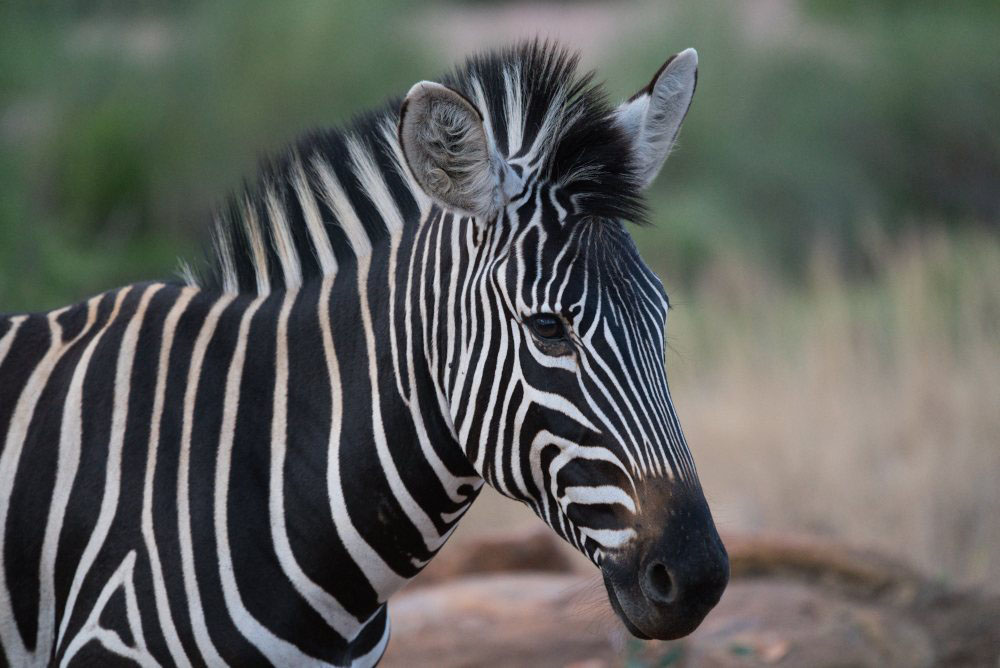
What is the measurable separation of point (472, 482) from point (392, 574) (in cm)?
34

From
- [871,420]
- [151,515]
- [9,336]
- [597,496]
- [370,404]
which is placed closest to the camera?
[597,496]

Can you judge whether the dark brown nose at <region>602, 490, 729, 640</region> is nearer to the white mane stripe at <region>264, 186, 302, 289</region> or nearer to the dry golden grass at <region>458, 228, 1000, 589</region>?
the white mane stripe at <region>264, 186, 302, 289</region>

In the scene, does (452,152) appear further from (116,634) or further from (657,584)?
(116,634)

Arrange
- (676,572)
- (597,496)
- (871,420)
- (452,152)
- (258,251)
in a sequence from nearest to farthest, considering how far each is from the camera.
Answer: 1. (676,572)
2. (597,496)
3. (452,152)
4. (258,251)
5. (871,420)

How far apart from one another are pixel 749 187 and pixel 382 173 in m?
16.6

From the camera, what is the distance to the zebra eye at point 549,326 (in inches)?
96.0

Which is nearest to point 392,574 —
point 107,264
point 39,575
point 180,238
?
point 39,575

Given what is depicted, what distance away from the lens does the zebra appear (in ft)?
7.90

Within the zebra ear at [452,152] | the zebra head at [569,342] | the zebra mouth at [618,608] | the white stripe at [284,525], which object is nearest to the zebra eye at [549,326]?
the zebra head at [569,342]

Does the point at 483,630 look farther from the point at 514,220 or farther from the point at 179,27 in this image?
the point at 179,27

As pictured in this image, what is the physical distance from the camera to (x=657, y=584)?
91.5 inches

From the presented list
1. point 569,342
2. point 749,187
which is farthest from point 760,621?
point 749,187

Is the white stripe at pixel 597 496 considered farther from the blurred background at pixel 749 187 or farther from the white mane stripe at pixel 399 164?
the blurred background at pixel 749 187

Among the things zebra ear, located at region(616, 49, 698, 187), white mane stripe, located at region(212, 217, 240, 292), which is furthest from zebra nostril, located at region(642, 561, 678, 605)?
white mane stripe, located at region(212, 217, 240, 292)
